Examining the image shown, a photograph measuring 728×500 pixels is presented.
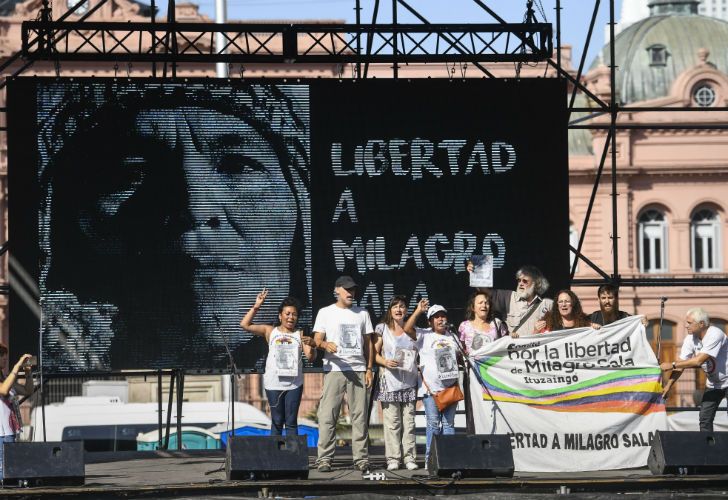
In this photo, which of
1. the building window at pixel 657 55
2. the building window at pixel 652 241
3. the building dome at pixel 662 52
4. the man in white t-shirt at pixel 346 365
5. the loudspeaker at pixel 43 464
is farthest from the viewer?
the building window at pixel 657 55

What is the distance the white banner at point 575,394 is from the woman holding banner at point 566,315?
0.61 feet

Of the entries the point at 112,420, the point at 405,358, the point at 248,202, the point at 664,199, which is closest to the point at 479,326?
Result: the point at 405,358

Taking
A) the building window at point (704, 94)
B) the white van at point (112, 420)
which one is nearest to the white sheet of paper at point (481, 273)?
the white van at point (112, 420)

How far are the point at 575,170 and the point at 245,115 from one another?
3297 cm

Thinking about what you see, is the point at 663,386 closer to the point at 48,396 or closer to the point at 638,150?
the point at 48,396

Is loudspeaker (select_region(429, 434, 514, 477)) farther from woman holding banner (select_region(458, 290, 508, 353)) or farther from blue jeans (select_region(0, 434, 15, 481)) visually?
blue jeans (select_region(0, 434, 15, 481))

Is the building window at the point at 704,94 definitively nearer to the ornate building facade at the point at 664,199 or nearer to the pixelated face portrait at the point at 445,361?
the ornate building facade at the point at 664,199

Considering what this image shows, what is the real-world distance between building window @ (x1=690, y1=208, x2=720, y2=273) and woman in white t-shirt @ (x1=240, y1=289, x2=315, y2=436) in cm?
3659

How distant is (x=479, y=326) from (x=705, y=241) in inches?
1442

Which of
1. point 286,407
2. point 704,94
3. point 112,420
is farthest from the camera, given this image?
point 704,94

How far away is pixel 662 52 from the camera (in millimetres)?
54469

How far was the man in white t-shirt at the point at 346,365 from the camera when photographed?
526 inches

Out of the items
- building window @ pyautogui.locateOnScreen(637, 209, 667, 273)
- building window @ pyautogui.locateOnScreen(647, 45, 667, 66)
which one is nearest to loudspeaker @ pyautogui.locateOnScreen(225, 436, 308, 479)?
building window @ pyautogui.locateOnScreen(637, 209, 667, 273)

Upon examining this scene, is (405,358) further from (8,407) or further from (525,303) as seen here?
(8,407)
